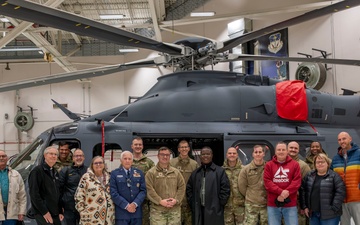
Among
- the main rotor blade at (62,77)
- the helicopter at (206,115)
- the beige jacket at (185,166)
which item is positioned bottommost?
the beige jacket at (185,166)

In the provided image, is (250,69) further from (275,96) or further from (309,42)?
(275,96)

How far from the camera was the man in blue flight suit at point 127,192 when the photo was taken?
17.4 feet

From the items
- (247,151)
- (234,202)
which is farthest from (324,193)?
(247,151)

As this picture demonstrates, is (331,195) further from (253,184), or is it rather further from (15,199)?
(15,199)

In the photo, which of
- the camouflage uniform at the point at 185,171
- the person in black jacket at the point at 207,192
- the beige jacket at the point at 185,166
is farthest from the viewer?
the beige jacket at the point at 185,166

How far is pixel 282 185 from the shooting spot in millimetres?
5453

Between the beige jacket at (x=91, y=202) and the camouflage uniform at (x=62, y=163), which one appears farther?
the camouflage uniform at (x=62, y=163)

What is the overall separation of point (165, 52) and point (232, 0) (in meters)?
12.0

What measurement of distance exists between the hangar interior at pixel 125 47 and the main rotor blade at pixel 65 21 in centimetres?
640

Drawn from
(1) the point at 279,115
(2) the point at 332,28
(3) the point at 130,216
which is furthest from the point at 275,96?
(2) the point at 332,28

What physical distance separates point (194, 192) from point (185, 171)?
1.51 feet

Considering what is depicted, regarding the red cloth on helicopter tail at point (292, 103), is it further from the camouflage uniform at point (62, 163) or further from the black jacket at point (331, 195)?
the camouflage uniform at point (62, 163)

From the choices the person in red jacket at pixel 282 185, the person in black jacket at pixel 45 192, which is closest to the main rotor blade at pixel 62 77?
the person in black jacket at pixel 45 192

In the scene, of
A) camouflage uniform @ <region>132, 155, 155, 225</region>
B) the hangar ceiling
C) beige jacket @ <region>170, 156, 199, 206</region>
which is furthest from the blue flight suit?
the hangar ceiling
